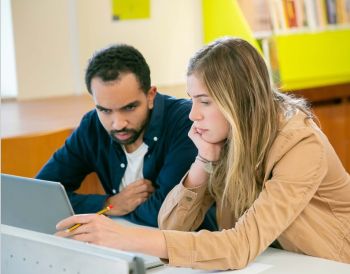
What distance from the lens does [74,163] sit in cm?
240

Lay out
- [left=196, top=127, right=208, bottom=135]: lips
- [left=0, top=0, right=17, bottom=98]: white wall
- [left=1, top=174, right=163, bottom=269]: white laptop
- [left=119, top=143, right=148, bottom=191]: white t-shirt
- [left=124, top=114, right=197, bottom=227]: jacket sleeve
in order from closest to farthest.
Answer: [left=1, top=174, right=163, bottom=269]: white laptop, [left=196, top=127, right=208, bottom=135]: lips, [left=124, top=114, right=197, bottom=227]: jacket sleeve, [left=119, top=143, right=148, bottom=191]: white t-shirt, [left=0, top=0, right=17, bottom=98]: white wall

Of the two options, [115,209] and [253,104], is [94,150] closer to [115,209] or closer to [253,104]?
[115,209]

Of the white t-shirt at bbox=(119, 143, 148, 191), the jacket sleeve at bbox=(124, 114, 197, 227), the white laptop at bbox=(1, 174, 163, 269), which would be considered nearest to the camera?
the white laptop at bbox=(1, 174, 163, 269)

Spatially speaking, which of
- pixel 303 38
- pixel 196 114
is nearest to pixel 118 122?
pixel 196 114

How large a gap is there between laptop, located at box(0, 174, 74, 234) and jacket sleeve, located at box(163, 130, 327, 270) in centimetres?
30

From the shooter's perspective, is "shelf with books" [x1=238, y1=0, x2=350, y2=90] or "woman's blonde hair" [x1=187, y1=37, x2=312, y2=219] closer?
"woman's blonde hair" [x1=187, y1=37, x2=312, y2=219]

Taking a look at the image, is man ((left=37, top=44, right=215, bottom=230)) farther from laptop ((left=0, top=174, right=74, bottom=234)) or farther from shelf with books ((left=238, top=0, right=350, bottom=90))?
shelf with books ((left=238, top=0, right=350, bottom=90))

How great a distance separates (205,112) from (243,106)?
97 millimetres

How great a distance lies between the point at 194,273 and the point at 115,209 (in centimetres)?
70

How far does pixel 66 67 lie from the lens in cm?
373

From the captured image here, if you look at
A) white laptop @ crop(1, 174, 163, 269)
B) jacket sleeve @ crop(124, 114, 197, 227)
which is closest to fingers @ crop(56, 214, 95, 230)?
white laptop @ crop(1, 174, 163, 269)

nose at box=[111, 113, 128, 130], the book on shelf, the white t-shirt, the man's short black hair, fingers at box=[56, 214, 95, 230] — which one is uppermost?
the book on shelf

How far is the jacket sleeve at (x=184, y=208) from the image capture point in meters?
1.87

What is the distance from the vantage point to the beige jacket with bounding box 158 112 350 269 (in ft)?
5.01
